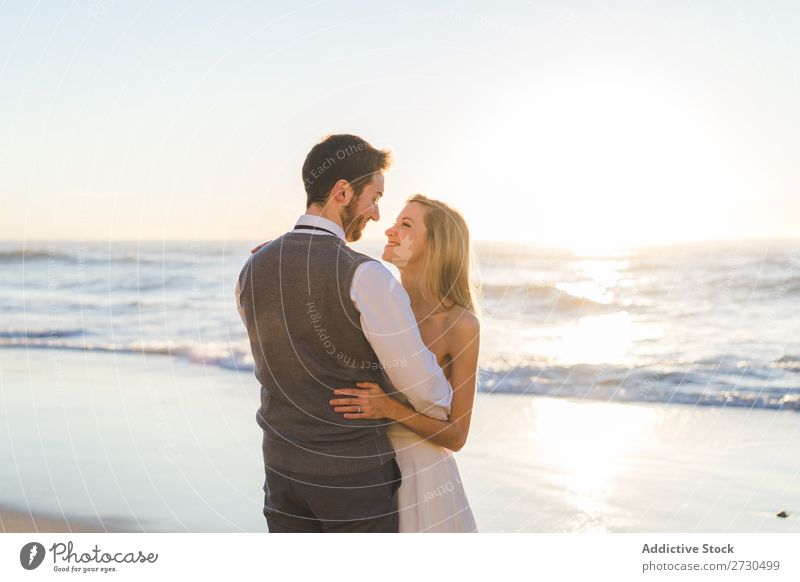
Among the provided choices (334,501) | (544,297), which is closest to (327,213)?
(334,501)

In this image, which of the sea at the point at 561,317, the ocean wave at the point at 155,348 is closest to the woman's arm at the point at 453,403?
the sea at the point at 561,317

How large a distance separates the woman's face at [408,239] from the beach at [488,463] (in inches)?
124

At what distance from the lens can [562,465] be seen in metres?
8.04

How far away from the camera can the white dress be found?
3938 mm

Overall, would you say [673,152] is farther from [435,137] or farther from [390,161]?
[390,161]

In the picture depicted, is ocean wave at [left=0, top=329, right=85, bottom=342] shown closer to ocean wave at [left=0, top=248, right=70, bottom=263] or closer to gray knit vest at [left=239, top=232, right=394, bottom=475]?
ocean wave at [left=0, top=248, right=70, bottom=263]

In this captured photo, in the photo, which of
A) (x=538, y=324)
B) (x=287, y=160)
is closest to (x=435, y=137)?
(x=287, y=160)

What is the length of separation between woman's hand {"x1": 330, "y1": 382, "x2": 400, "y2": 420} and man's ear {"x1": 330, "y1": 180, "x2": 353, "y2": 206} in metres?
0.77

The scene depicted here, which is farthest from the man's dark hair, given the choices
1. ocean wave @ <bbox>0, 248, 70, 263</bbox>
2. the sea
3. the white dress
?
ocean wave @ <bbox>0, 248, 70, 263</bbox>

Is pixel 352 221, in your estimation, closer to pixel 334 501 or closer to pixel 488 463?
pixel 334 501

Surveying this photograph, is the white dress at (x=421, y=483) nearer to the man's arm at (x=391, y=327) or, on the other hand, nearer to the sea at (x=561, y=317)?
the man's arm at (x=391, y=327)

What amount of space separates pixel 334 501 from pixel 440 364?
83 cm

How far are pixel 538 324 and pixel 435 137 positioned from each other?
10164mm

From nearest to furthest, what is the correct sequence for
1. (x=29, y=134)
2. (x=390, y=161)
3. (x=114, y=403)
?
(x=390, y=161) < (x=29, y=134) < (x=114, y=403)
